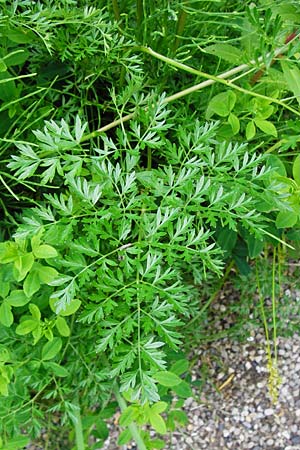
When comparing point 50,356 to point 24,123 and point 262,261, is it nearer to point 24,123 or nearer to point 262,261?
point 24,123

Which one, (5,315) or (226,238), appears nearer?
(5,315)

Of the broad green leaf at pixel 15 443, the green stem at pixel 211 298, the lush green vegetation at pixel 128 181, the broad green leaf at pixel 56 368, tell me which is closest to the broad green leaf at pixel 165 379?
the lush green vegetation at pixel 128 181

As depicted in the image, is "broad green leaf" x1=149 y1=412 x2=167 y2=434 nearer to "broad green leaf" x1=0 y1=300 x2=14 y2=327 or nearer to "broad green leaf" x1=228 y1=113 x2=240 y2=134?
"broad green leaf" x1=0 y1=300 x2=14 y2=327

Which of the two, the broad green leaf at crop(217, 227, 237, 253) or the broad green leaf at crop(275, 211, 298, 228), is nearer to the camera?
the broad green leaf at crop(275, 211, 298, 228)

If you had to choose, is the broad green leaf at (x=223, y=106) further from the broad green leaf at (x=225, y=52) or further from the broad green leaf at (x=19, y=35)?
the broad green leaf at (x=19, y=35)

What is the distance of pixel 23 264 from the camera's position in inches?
33.3

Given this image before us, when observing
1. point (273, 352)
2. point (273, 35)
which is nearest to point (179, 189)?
point (273, 35)

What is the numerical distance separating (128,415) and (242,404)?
1.67 ft

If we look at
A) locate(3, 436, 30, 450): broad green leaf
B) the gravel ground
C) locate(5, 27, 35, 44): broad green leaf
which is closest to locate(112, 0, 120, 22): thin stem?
locate(5, 27, 35, 44): broad green leaf

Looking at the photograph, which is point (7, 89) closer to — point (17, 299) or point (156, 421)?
point (17, 299)

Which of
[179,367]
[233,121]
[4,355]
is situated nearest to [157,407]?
[179,367]

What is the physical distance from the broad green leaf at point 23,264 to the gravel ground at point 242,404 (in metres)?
0.71

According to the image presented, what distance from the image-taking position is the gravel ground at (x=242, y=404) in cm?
143

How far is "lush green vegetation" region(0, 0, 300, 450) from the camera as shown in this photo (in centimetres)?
83
